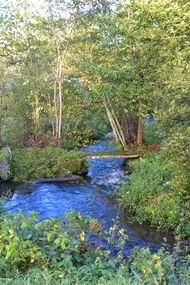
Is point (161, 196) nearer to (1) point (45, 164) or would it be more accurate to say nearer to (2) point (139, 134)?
(1) point (45, 164)

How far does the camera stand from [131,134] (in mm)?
16719

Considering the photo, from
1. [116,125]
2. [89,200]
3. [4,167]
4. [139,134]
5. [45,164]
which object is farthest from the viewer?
[116,125]

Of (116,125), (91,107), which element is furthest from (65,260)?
(91,107)

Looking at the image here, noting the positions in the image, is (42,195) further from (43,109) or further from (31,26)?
(31,26)

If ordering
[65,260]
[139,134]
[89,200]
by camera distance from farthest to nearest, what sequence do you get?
[139,134]
[89,200]
[65,260]

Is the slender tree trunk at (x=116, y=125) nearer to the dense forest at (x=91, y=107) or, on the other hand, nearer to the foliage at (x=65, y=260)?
the dense forest at (x=91, y=107)

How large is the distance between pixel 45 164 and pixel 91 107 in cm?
452

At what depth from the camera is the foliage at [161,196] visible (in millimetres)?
7806

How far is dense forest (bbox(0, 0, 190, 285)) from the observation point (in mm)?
4699

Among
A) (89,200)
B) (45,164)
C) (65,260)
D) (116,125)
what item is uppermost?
(116,125)

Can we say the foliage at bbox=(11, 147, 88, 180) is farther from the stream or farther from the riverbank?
the stream

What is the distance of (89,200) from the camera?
1038 cm

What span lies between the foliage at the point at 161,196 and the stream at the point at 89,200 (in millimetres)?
329

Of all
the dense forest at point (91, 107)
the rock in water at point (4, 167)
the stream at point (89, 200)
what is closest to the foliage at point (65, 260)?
the dense forest at point (91, 107)
